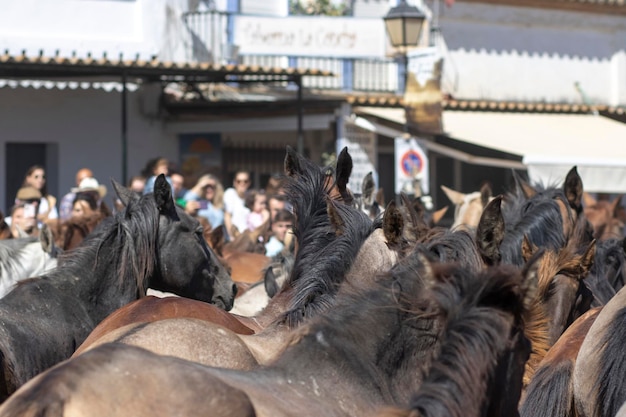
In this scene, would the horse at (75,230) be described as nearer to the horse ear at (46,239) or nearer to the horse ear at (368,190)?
the horse ear at (46,239)

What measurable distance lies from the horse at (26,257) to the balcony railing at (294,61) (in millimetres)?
10283

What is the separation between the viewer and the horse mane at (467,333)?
3.18 metres

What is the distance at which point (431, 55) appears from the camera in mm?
16000

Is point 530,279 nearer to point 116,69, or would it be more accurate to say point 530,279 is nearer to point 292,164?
point 292,164

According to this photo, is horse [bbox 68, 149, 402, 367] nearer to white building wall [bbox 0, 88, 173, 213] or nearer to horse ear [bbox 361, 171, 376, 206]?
horse ear [bbox 361, 171, 376, 206]

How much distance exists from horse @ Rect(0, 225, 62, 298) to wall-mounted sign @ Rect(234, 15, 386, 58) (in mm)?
10230

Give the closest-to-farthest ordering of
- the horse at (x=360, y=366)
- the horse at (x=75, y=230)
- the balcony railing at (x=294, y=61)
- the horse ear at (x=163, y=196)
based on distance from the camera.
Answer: the horse at (x=360, y=366)
the horse ear at (x=163, y=196)
the horse at (x=75, y=230)
the balcony railing at (x=294, y=61)

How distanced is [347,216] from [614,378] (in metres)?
1.40

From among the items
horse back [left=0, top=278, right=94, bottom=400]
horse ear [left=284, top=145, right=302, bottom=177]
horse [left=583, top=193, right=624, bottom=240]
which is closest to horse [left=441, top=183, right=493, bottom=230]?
horse [left=583, top=193, right=624, bottom=240]

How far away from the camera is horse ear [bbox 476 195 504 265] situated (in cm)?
489

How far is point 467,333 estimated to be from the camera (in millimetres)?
3312

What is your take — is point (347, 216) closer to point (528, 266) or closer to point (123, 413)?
point (528, 266)

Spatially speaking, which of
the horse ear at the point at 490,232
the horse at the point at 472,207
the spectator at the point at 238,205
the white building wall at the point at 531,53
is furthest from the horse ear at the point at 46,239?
the white building wall at the point at 531,53

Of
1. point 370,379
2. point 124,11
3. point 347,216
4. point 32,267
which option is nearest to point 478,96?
point 124,11
